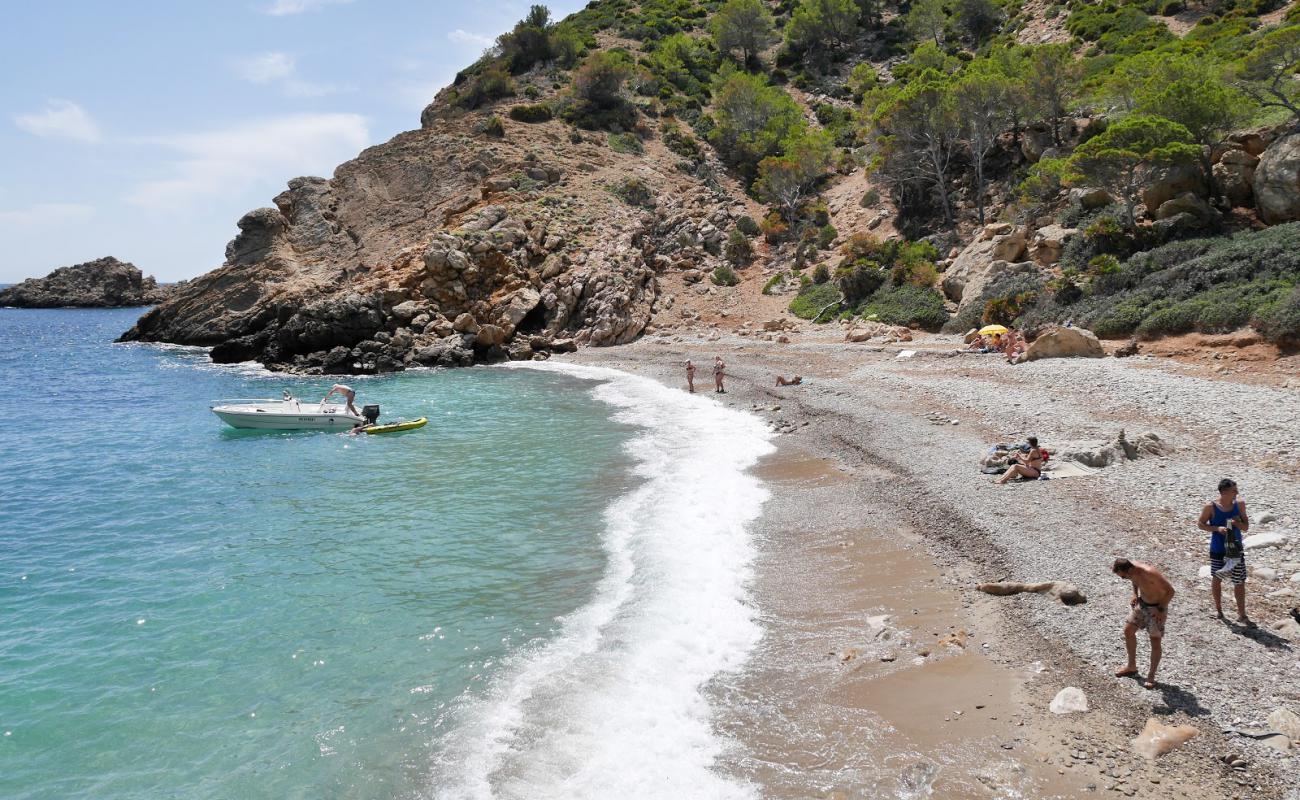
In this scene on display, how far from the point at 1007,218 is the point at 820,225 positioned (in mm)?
15118

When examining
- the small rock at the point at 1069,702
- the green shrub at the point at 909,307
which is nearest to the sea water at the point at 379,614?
the small rock at the point at 1069,702

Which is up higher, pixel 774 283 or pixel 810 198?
pixel 810 198

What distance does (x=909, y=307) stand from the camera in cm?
3284

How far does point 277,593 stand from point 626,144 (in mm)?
53969

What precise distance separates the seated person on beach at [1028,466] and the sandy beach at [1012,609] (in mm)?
318

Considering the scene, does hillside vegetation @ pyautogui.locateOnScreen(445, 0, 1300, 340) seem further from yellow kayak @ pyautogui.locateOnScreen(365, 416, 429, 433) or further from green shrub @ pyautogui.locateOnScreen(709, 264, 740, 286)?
yellow kayak @ pyautogui.locateOnScreen(365, 416, 429, 433)

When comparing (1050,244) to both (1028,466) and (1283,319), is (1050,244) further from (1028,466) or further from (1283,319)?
(1028,466)

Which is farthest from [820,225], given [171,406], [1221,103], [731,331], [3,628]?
[3,628]

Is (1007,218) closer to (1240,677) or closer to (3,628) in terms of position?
(1240,677)

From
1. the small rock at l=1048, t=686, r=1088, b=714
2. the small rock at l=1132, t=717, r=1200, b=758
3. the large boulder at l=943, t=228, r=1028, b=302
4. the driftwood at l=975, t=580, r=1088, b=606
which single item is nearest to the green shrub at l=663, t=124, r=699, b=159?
the large boulder at l=943, t=228, r=1028, b=302

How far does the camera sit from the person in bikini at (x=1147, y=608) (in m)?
6.48

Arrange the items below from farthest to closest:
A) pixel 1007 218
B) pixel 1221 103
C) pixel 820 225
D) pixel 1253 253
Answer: pixel 820 225 → pixel 1007 218 → pixel 1221 103 → pixel 1253 253

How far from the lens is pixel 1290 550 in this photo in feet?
27.2

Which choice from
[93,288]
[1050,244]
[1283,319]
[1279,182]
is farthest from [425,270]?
[93,288]
